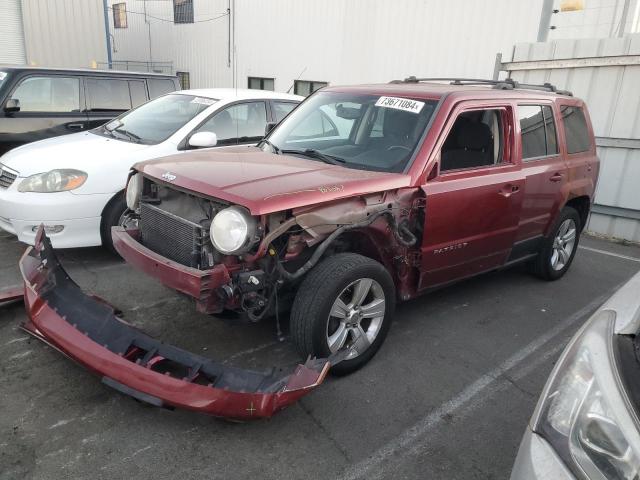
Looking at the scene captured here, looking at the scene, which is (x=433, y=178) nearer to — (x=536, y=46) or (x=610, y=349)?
(x=610, y=349)

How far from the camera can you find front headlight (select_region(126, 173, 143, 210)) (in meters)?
3.51

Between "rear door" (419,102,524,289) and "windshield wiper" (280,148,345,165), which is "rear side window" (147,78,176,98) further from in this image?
"rear door" (419,102,524,289)

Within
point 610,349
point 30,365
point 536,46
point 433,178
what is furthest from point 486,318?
point 536,46

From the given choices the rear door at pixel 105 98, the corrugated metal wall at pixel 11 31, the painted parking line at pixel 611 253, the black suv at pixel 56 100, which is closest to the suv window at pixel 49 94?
the black suv at pixel 56 100

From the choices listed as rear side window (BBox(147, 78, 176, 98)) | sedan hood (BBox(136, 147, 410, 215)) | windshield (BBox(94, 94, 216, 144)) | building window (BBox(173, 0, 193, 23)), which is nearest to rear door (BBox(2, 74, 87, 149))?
→ rear side window (BBox(147, 78, 176, 98))

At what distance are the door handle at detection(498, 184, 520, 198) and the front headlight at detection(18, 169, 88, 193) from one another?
3.60m

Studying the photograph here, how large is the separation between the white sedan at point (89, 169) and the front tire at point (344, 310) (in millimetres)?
2323

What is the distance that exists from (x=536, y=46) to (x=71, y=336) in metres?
7.57

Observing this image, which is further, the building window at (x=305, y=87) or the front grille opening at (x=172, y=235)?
the building window at (x=305, y=87)

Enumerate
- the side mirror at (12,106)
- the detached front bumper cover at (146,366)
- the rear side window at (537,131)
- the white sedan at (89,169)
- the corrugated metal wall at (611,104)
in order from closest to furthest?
1. the detached front bumper cover at (146,366)
2. the rear side window at (537,131)
3. the white sedan at (89,169)
4. the side mirror at (12,106)
5. the corrugated metal wall at (611,104)

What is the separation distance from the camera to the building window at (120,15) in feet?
68.9

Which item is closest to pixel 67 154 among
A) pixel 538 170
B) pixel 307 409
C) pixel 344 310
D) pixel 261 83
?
pixel 344 310

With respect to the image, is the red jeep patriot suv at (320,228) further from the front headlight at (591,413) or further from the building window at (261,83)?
the building window at (261,83)

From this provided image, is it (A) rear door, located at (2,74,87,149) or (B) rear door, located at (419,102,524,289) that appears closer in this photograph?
(B) rear door, located at (419,102,524,289)
